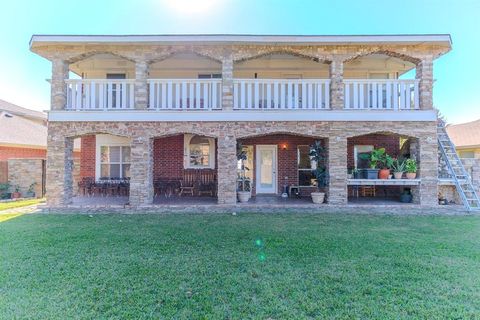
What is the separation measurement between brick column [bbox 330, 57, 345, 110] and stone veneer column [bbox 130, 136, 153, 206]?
22.1ft

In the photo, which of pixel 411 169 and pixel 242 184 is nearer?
pixel 411 169

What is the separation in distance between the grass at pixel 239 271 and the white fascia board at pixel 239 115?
3982mm

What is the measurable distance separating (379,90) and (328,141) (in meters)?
2.62

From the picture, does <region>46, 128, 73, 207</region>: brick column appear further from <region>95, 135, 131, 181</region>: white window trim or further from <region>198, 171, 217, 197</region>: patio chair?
<region>198, 171, 217, 197</region>: patio chair

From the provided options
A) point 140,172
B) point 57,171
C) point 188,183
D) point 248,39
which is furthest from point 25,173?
point 248,39

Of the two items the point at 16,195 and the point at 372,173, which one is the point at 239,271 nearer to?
the point at 372,173

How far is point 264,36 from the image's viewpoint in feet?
30.6

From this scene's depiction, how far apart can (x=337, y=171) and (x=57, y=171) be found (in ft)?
32.1

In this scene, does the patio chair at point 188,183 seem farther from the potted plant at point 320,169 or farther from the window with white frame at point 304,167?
the potted plant at point 320,169

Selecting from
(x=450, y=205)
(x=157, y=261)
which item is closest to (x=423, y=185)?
(x=450, y=205)

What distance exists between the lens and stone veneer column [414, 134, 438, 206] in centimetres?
958

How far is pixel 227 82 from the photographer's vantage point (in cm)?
969

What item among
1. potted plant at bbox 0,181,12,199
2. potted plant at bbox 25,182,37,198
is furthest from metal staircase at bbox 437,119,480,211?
potted plant at bbox 0,181,12,199

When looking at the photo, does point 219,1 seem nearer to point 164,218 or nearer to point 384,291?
point 164,218
